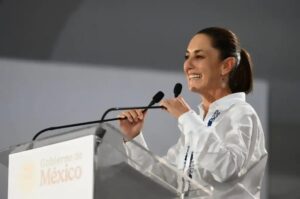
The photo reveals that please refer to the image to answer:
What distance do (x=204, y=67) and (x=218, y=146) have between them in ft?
1.47

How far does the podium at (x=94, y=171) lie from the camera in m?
1.49

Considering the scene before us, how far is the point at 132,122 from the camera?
2.30m

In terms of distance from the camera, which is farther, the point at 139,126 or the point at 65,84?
the point at 65,84

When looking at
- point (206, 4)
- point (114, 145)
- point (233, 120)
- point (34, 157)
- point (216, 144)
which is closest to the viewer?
point (114, 145)

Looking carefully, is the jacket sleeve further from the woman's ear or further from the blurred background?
the blurred background

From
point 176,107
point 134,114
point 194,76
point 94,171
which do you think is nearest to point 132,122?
point 134,114

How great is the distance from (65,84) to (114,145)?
1.94m

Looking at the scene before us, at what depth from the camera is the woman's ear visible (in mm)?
2457

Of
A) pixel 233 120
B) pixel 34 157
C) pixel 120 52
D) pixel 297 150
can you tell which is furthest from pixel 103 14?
pixel 34 157

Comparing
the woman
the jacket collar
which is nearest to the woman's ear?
the woman

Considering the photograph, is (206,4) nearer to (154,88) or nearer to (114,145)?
(154,88)

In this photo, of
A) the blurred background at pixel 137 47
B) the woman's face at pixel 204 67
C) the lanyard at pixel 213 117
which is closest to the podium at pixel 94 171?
the lanyard at pixel 213 117

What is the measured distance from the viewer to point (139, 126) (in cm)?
233

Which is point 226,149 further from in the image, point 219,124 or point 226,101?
point 226,101
